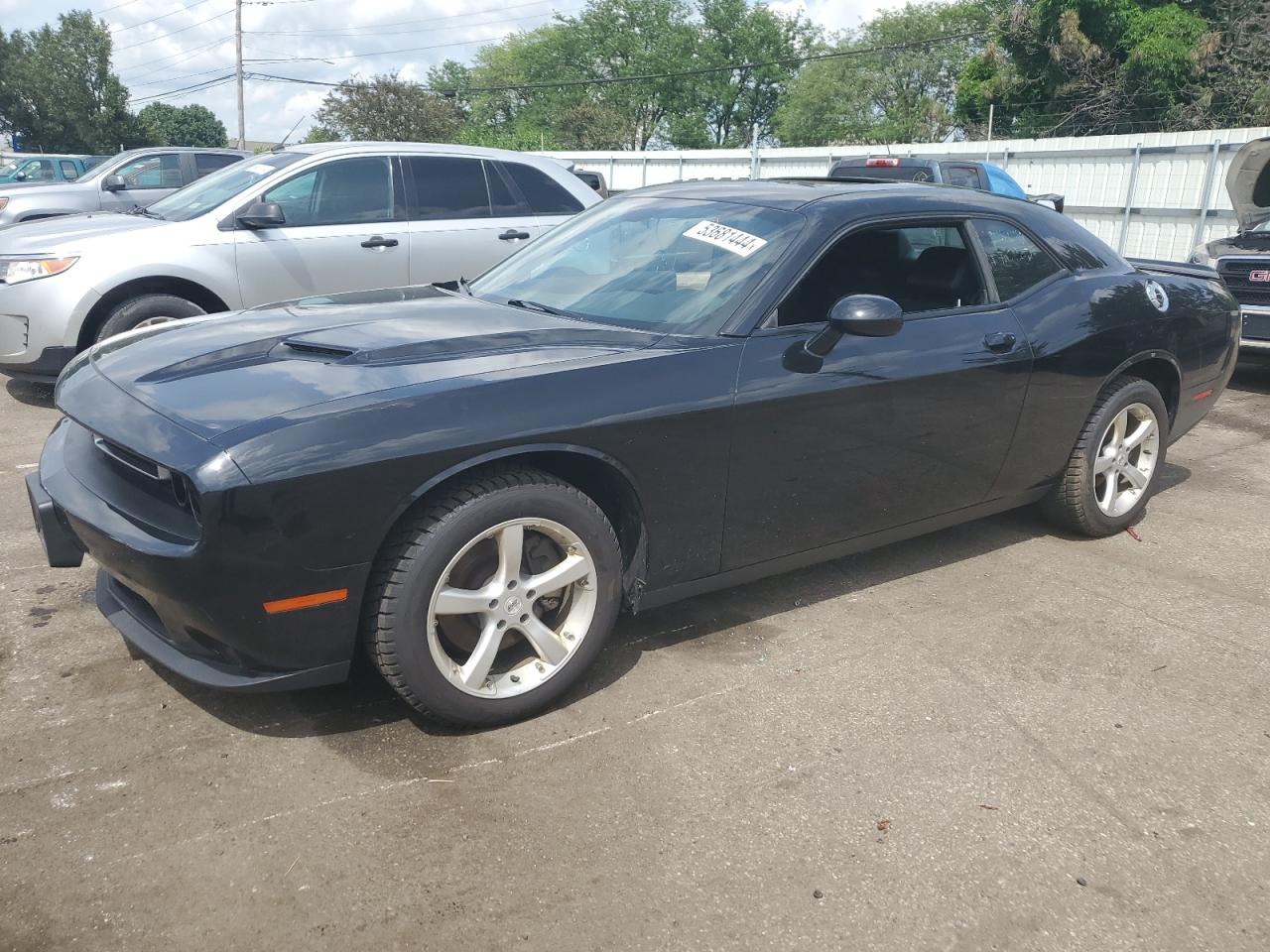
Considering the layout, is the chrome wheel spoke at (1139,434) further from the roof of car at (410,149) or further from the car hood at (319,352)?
the roof of car at (410,149)

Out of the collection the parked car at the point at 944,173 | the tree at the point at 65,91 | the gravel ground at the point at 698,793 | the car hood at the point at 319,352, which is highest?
the tree at the point at 65,91

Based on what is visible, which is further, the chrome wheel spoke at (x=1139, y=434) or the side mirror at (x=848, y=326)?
the chrome wheel spoke at (x=1139, y=434)

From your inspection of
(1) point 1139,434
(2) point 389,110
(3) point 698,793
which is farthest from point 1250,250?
(2) point 389,110

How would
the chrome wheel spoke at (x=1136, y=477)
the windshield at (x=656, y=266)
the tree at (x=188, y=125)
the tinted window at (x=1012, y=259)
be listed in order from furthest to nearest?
1. the tree at (x=188, y=125)
2. the chrome wheel spoke at (x=1136, y=477)
3. the tinted window at (x=1012, y=259)
4. the windshield at (x=656, y=266)

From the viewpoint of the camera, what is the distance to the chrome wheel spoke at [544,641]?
9.80 feet

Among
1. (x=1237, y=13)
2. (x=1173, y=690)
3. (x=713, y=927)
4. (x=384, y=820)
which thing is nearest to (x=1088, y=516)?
(x=1173, y=690)

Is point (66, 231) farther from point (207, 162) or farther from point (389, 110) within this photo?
point (389, 110)

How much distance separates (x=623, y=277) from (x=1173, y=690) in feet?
7.68

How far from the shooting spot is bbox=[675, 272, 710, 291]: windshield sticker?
355 centimetres

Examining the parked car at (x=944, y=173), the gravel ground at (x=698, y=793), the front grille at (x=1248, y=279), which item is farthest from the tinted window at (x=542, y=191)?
the front grille at (x=1248, y=279)

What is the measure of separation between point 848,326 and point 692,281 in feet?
1.93

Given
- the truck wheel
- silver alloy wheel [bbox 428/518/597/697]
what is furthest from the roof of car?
silver alloy wheel [bbox 428/518/597/697]

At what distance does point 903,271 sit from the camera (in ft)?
13.1

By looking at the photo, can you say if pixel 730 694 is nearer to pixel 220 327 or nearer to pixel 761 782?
pixel 761 782
